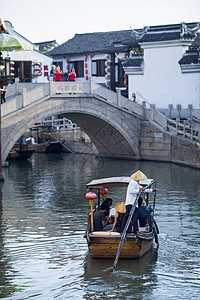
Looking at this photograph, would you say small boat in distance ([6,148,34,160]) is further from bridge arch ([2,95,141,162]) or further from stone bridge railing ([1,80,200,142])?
stone bridge railing ([1,80,200,142])

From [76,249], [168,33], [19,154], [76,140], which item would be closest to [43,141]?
[76,140]

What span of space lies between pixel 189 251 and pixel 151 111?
20118mm

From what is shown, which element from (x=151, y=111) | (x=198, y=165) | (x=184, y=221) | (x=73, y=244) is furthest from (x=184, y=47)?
(x=73, y=244)

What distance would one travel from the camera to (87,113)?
109 ft

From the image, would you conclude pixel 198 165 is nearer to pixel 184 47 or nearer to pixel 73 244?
pixel 184 47

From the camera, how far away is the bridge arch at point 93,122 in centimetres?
2962

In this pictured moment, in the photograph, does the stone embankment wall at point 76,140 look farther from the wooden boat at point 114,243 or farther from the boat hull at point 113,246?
the boat hull at point 113,246

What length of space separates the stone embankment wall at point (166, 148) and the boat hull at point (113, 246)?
17214 mm

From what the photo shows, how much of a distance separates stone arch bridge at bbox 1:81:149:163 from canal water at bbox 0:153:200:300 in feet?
10.3

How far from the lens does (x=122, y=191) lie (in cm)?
2489

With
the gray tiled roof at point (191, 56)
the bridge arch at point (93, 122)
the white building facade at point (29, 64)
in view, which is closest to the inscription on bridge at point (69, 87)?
the bridge arch at point (93, 122)

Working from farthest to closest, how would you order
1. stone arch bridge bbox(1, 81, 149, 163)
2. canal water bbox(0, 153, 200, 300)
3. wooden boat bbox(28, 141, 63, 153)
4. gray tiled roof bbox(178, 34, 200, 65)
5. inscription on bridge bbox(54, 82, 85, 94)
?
wooden boat bbox(28, 141, 63, 153), gray tiled roof bbox(178, 34, 200, 65), inscription on bridge bbox(54, 82, 85, 94), stone arch bridge bbox(1, 81, 149, 163), canal water bbox(0, 153, 200, 300)

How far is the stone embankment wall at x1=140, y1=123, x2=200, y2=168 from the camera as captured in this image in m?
31.5

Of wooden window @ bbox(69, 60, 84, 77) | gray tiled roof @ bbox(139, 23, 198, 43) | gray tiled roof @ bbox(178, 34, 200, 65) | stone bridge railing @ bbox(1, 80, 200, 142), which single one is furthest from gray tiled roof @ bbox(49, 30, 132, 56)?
stone bridge railing @ bbox(1, 80, 200, 142)
